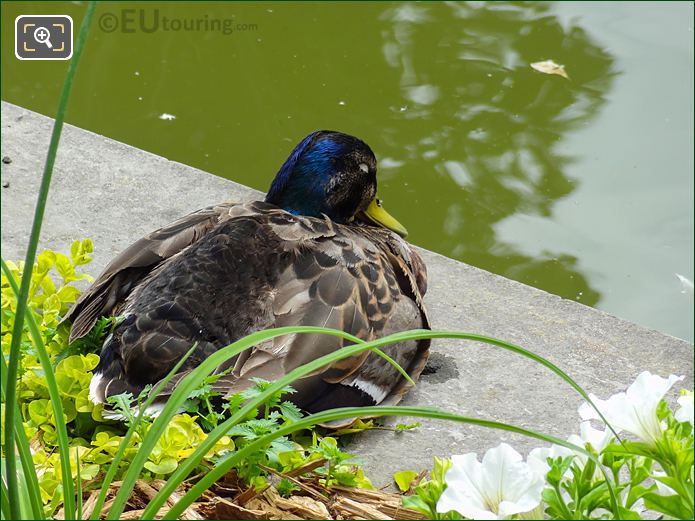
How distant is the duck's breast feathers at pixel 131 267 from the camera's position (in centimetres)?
297

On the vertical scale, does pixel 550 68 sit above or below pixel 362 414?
below

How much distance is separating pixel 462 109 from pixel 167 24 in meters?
2.17

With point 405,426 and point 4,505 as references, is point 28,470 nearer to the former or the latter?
point 4,505

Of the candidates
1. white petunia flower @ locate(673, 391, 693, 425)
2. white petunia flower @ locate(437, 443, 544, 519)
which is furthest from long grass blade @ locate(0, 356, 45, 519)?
white petunia flower @ locate(673, 391, 693, 425)

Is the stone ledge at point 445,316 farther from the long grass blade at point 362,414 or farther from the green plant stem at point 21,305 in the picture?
the green plant stem at point 21,305

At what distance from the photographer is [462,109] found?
5.69 meters

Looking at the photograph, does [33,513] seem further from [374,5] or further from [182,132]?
[374,5]

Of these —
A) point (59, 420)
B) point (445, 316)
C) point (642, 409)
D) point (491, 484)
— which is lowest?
point (445, 316)

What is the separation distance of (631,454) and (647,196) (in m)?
3.89

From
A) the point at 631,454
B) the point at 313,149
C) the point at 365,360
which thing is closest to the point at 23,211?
the point at 313,149

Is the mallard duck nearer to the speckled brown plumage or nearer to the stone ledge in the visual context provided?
the speckled brown plumage

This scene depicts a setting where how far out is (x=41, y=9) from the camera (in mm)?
6602

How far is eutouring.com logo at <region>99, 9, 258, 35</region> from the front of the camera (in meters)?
6.44

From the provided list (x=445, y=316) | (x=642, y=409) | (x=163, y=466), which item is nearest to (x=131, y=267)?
(x=163, y=466)
